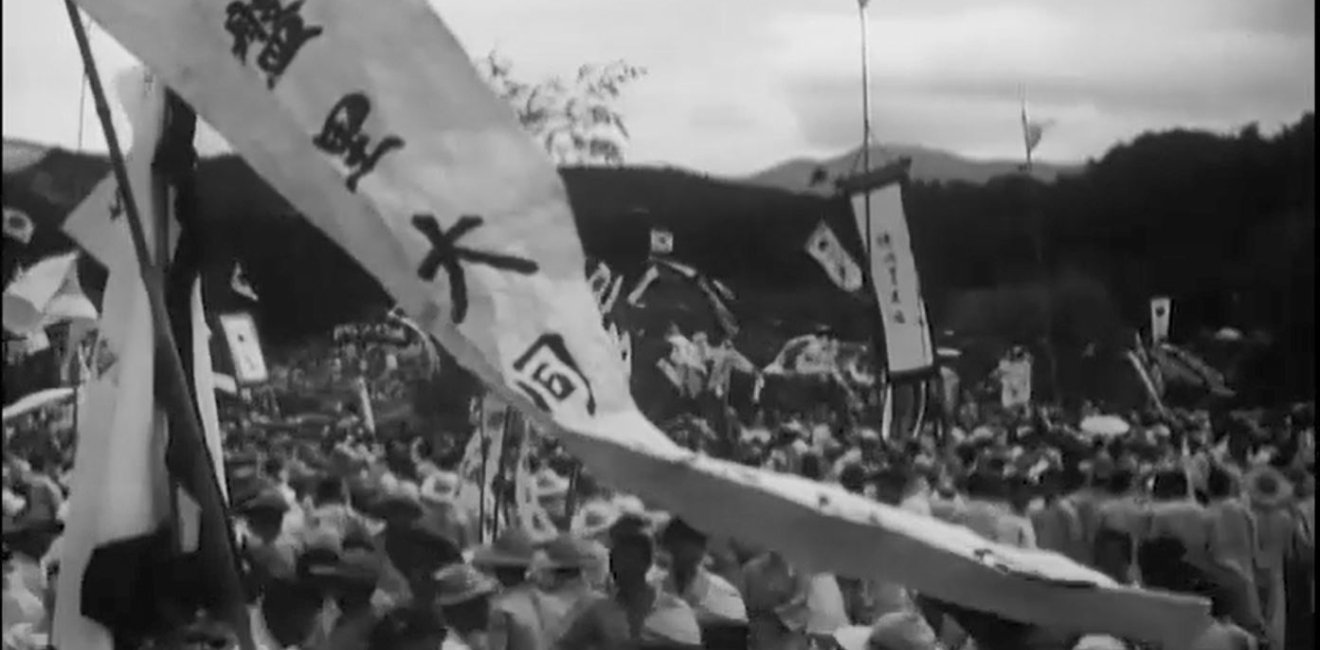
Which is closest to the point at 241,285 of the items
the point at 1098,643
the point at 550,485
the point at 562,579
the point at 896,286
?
the point at 550,485

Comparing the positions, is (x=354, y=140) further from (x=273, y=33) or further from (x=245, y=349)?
(x=245, y=349)

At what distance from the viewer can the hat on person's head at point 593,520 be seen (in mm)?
3170

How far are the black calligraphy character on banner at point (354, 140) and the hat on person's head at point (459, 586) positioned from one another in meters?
1.19

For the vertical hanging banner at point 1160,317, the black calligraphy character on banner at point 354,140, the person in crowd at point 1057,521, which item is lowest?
the person in crowd at point 1057,521

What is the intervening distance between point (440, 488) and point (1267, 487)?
1.47 meters

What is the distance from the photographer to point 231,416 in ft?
10.6

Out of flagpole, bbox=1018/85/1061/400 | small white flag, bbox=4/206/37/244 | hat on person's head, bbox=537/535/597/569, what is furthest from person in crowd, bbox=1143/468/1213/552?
small white flag, bbox=4/206/37/244

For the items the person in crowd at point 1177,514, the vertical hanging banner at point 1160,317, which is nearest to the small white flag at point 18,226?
the vertical hanging banner at point 1160,317

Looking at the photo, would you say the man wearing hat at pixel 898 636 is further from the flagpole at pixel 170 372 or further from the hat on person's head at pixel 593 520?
the flagpole at pixel 170 372

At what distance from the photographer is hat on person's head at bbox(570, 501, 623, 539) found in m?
3.17

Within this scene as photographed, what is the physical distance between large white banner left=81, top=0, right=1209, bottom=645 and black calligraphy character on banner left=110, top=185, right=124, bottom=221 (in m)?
0.34

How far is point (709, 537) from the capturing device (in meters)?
3.01

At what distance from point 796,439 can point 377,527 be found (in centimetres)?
78

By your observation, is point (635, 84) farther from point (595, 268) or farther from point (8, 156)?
point (8, 156)
